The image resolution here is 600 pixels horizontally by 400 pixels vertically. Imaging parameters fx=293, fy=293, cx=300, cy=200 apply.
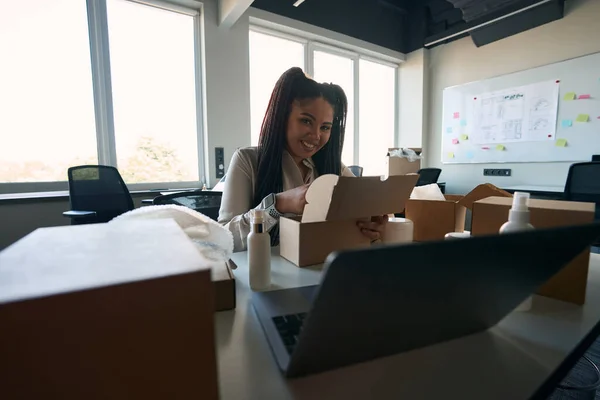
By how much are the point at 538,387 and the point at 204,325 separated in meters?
0.41

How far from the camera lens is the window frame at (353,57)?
3564mm

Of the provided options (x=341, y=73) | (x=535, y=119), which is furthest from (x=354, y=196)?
(x=341, y=73)

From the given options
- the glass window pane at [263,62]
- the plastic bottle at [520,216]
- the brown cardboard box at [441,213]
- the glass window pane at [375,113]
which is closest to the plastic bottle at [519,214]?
the plastic bottle at [520,216]

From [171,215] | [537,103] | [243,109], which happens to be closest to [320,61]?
[243,109]

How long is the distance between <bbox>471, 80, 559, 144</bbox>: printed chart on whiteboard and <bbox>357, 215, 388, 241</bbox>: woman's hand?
3620mm

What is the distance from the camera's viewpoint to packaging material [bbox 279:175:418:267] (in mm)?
752

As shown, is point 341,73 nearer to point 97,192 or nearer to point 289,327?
point 97,192

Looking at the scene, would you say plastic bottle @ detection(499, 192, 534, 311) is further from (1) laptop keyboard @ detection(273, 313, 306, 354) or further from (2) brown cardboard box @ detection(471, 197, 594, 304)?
(1) laptop keyboard @ detection(273, 313, 306, 354)

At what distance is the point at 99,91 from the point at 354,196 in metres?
2.95

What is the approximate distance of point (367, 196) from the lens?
0.79m

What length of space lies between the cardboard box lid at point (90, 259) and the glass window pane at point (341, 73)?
3.71m

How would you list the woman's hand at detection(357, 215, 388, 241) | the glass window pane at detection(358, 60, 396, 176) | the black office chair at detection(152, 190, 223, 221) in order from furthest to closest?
the glass window pane at detection(358, 60, 396, 176) < the black office chair at detection(152, 190, 223, 221) < the woman's hand at detection(357, 215, 388, 241)

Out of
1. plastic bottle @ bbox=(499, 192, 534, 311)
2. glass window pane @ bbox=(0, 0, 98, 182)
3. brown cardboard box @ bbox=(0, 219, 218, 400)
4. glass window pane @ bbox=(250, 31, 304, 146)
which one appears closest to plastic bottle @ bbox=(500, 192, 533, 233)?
plastic bottle @ bbox=(499, 192, 534, 311)

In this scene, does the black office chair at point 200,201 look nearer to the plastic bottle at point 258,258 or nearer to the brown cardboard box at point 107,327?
the plastic bottle at point 258,258
